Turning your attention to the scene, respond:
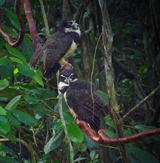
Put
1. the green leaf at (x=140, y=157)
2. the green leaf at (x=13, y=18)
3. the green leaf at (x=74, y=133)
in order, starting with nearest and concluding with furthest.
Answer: the green leaf at (x=74, y=133), the green leaf at (x=140, y=157), the green leaf at (x=13, y=18)

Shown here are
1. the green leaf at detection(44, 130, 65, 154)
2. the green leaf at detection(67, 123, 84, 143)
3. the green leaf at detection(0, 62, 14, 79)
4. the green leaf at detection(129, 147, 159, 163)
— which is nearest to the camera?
the green leaf at detection(67, 123, 84, 143)

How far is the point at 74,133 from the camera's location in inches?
79.0

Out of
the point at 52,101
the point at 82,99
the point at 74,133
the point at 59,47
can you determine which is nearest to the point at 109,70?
the point at 74,133

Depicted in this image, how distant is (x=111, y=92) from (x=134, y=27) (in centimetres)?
279

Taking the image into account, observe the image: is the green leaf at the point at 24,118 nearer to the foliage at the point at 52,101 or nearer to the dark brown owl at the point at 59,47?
the foliage at the point at 52,101

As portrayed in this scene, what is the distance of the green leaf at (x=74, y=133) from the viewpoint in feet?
6.53

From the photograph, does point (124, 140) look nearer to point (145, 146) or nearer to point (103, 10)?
point (103, 10)

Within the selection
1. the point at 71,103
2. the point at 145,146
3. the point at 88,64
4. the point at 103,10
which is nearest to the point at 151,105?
the point at 145,146

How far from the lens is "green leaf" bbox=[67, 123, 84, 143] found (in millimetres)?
1991

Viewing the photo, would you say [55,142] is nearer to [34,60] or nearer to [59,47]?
[34,60]

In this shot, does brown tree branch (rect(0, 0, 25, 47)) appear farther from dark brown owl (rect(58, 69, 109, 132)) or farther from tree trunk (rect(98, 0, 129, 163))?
tree trunk (rect(98, 0, 129, 163))

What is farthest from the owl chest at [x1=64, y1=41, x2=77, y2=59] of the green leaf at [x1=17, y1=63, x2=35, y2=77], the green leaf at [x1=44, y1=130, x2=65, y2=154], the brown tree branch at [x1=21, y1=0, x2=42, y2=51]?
the green leaf at [x1=44, y1=130, x2=65, y2=154]

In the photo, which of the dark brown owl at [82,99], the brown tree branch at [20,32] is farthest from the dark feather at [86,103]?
the brown tree branch at [20,32]

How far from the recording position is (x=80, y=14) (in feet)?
12.0
